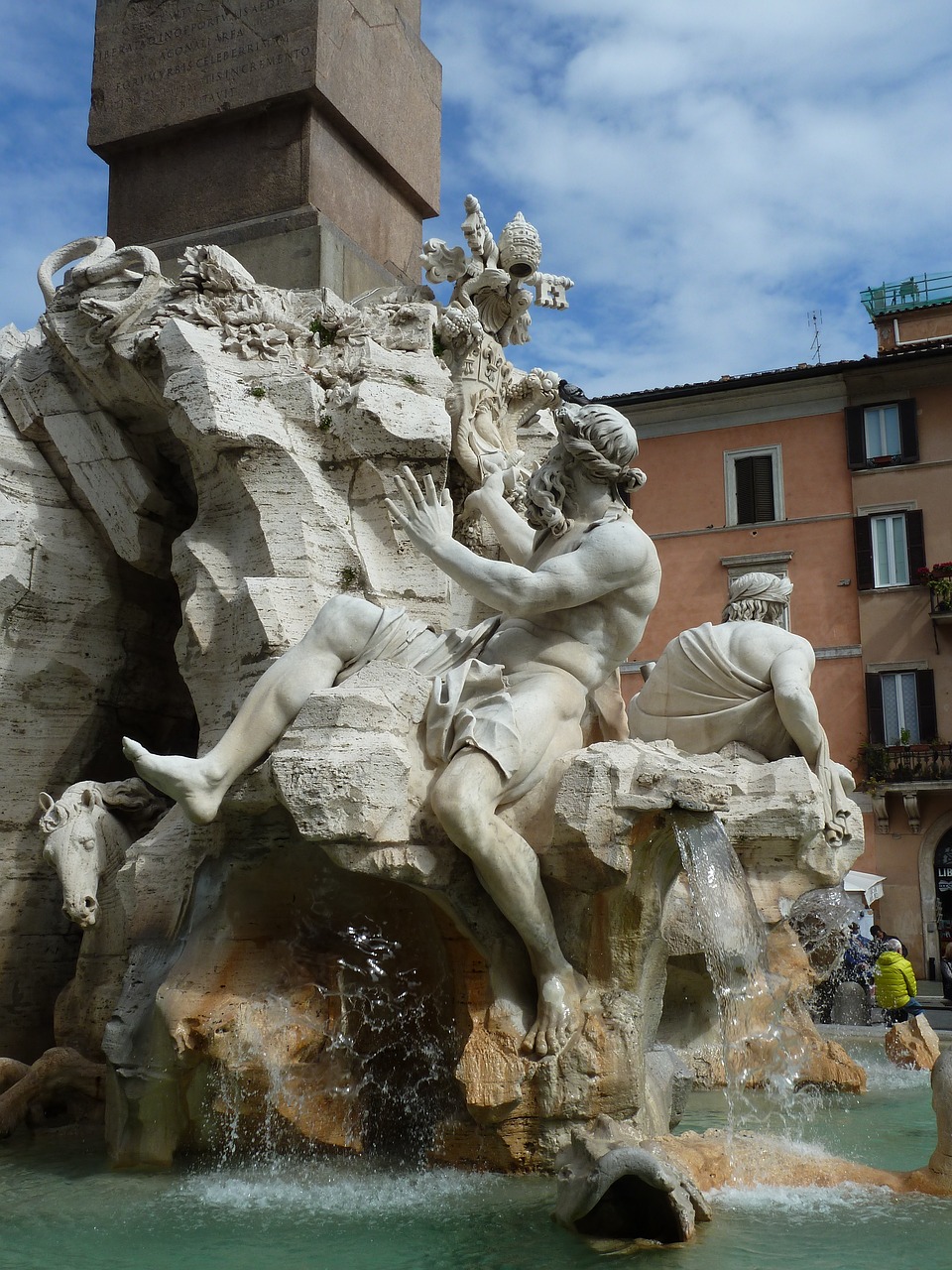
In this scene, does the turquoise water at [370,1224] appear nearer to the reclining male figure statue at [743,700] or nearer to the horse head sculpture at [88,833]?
the horse head sculpture at [88,833]

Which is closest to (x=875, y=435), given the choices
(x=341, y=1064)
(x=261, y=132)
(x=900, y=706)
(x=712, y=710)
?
(x=900, y=706)

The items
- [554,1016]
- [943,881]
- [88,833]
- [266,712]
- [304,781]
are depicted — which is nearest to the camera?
[304,781]

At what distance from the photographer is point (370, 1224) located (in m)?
4.33

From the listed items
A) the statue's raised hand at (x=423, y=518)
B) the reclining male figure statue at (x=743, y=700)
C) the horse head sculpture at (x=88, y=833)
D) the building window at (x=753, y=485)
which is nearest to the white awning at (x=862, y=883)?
the reclining male figure statue at (x=743, y=700)

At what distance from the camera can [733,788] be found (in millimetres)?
5488

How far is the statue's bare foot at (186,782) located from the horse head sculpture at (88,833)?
1.23 metres

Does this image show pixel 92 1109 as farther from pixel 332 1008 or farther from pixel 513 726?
pixel 513 726

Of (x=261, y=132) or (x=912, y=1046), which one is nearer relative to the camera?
(x=261, y=132)

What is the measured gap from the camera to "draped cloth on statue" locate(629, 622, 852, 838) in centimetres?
679

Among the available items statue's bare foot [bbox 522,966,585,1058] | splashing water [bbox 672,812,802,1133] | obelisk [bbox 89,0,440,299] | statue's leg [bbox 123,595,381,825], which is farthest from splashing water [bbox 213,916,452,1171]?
obelisk [bbox 89,0,440,299]

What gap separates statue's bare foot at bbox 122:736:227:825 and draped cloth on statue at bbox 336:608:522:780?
68cm

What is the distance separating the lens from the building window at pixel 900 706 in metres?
22.5

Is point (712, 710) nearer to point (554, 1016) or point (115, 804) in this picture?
point (554, 1016)

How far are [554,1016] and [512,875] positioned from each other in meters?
0.53
